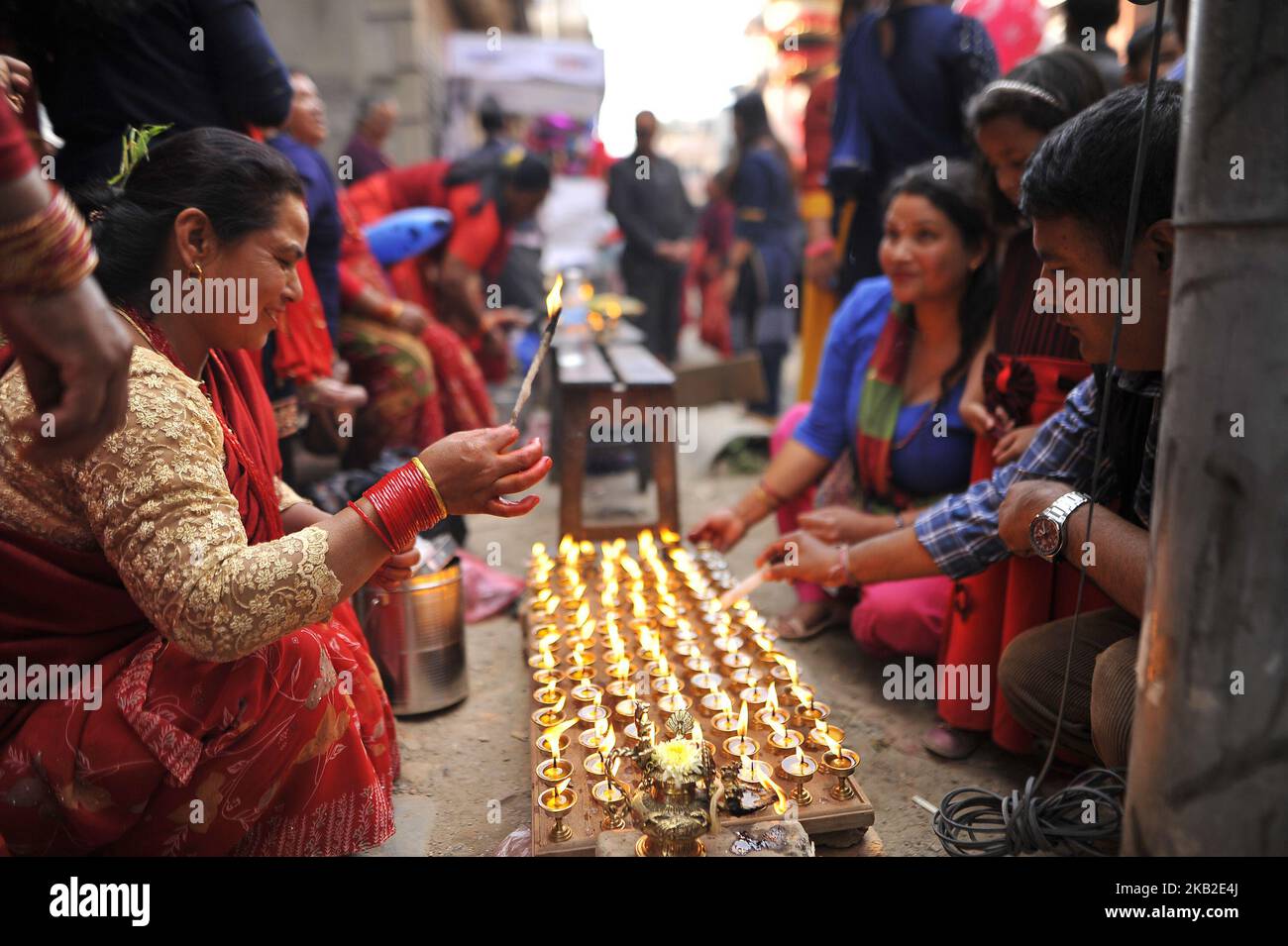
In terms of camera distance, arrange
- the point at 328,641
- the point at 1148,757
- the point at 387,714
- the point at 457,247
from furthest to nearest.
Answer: the point at 457,247
the point at 387,714
the point at 328,641
the point at 1148,757

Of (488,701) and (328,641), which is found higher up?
(328,641)

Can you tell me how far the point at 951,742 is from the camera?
2629 mm

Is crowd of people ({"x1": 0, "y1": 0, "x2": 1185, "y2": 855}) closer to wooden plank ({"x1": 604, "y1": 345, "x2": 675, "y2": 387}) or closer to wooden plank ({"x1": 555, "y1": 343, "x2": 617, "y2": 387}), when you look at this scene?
wooden plank ({"x1": 604, "y1": 345, "x2": 675, "y2": 387})

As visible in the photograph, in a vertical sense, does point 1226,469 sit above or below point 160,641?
above

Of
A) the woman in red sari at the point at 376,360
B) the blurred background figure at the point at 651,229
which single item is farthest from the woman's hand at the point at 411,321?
the blurred background figure at the point at 651,229

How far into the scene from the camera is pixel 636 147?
8812 mm

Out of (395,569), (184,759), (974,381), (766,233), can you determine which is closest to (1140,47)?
(974,381)

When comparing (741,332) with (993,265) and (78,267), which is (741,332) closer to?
(993,265)

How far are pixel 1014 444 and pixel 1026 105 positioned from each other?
1027mm

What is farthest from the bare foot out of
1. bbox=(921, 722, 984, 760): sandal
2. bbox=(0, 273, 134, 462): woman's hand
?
bbox=(0, 273, 134, 462): woman's hand

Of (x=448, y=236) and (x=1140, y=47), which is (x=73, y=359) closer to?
(x=1140, y=47)
